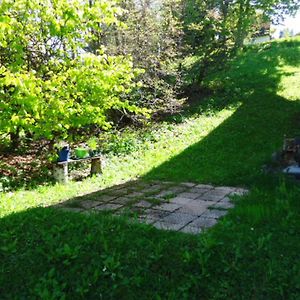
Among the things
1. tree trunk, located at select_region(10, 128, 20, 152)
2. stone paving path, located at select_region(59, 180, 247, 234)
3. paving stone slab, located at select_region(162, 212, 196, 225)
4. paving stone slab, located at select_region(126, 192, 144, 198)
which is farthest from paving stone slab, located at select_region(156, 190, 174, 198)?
tree trunk, located at select_region(10, 128, 20, 152)

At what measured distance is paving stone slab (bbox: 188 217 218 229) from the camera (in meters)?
4.28

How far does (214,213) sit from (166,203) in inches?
32.0

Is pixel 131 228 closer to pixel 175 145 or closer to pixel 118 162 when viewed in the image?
pixel 118 162

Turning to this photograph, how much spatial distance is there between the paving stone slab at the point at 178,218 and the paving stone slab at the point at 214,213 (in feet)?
0.59

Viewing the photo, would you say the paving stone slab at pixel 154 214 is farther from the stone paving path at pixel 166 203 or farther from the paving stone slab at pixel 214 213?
the paving stone slab at pixel 214 213

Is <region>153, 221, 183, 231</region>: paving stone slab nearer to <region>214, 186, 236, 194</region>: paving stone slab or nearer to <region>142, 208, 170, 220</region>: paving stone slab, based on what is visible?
<region>142, 208, 170, 220</region>: paving stone slab

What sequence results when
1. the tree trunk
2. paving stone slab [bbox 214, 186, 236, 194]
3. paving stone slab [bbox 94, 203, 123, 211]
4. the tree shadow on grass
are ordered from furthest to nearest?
the tree trunk
the tree shadow on grass
paving stone slab [bbox 214, 186, 236, 194]
paving stone slab [bbox 94, 203, 123, 211]

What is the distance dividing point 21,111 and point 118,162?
320 centimetres

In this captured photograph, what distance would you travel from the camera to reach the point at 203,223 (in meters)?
4.37

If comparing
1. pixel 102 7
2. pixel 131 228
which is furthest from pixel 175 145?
pixel 131 228

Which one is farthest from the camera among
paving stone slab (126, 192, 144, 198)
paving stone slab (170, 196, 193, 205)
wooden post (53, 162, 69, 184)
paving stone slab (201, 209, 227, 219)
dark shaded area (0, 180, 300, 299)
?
wooden post (53, 162, 69, 184)

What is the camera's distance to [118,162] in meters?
8.80

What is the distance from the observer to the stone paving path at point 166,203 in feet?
14.7

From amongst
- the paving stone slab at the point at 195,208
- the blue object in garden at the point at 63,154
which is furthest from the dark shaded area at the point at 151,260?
the blue object in garden at the point at 63,154
